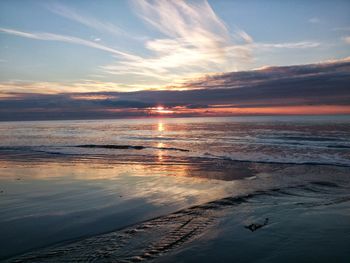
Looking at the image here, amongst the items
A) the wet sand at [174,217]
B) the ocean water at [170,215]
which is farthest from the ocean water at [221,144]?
the wet sand at [174,217]

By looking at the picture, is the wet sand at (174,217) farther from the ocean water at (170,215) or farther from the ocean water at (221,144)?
the ocean water at (221,144)

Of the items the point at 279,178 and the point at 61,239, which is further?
the point at 279,178

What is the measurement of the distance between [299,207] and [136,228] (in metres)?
4.99

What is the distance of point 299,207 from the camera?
8.99 meters

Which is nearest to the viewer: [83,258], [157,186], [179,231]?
[83,258]

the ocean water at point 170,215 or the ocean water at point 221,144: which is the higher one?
the ocean water at point 170,215

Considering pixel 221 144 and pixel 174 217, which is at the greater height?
pixel 174 217

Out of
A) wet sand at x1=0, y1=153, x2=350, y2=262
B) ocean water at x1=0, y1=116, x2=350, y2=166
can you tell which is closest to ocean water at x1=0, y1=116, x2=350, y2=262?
wet sand at x1=0, y1=153, x2=350, y2=262

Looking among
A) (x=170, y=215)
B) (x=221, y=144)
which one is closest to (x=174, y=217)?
(x=170, y=215)

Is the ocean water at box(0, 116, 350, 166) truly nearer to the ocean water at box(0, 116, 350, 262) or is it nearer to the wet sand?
the ocean water at box(0, 116, 350, 262)

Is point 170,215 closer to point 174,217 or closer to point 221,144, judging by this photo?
point 174,217

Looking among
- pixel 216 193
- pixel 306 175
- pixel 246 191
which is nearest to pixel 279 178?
pixel 306 175

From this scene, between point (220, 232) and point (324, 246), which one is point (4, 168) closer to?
point (220, 232)

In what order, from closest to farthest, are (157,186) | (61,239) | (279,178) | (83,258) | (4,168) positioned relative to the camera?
(83,258) → (61,239) → (157,186) → (279,178) → (4,168)
